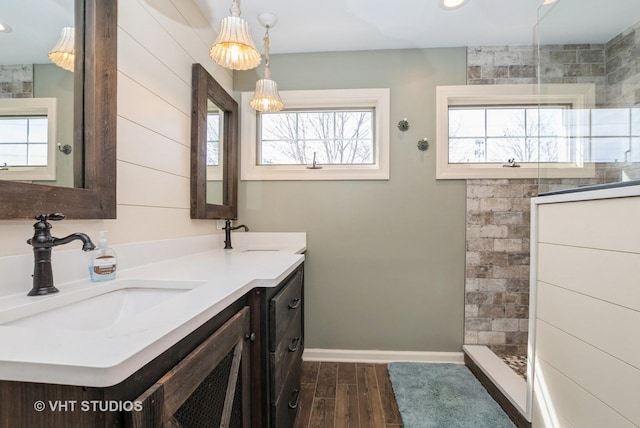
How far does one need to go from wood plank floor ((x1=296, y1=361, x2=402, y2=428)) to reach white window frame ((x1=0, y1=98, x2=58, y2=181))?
1.64 metres

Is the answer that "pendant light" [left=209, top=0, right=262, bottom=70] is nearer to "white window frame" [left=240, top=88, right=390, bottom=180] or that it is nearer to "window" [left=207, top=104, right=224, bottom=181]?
"window" [left=207, top=104, right=224, bottom=181]

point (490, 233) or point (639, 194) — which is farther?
point (490, 233)

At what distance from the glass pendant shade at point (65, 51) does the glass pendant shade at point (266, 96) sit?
0.96 meters

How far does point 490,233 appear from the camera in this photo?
2.22 metres

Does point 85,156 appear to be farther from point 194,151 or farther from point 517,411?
point 517,411

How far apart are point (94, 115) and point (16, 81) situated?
0.21 meters

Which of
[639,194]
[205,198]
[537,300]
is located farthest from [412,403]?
[205,198]

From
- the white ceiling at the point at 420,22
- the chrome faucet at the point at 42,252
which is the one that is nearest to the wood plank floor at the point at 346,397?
the chrome faucet at the point at 42,252

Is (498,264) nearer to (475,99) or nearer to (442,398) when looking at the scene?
(442,398)

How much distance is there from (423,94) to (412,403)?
2.15m

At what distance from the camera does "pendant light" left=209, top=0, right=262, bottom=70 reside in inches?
49.9

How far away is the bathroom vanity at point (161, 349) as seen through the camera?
436 mm

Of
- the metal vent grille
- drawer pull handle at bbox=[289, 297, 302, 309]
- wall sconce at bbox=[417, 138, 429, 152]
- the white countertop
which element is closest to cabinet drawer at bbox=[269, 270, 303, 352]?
drawer pull handle at bbox=[289, 297, 302, 309]

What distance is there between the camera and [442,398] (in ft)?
5.83
